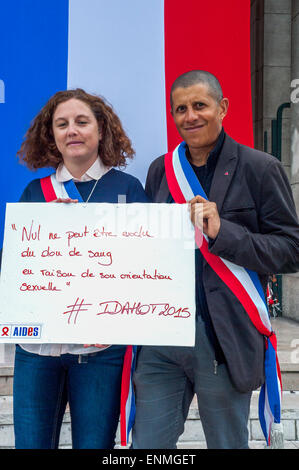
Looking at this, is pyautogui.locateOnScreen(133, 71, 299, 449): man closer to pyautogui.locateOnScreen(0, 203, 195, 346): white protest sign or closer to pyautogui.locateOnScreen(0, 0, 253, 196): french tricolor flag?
pyautogui.locateOnScreen(0, 203, 195, 346): white protest sign

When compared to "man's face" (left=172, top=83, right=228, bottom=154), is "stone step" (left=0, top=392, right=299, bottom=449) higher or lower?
lower

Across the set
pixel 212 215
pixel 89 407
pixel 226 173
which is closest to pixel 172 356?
pixel 89 407

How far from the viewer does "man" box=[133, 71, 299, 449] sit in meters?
1.54

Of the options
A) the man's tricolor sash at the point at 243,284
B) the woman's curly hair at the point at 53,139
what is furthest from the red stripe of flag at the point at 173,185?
the woman's curly hair at the point at 53,139

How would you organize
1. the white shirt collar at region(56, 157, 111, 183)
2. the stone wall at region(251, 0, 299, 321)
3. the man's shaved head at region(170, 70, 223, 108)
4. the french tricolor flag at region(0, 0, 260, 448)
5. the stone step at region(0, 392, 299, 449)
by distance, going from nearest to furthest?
the man's shaved head at region(170, 70, 223, 108)
the white shirt collar at region(56, 157, 111, 183)
the stone step at region(0, 392, 299, 449)
the french tricolor flag at region(0, 0, 260, 448)
the stone wall at region(251, 0, 299, 321)

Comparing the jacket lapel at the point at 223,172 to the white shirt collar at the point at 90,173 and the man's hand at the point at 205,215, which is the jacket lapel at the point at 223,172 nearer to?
the man's hand at the point at 205,215

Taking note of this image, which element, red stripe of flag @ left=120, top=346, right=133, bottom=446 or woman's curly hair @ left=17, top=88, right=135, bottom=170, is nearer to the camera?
red stripe of flag @ left=120, top=346, right=133, bottom=446

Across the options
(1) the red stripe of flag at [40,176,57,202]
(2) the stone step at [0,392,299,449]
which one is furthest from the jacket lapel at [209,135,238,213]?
(2) the stone step at [0,392,299,449]

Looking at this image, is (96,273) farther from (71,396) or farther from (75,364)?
(71,396)

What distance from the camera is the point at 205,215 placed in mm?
1535

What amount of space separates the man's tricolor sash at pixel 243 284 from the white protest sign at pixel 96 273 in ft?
0.24

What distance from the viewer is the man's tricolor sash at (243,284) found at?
5.19ft

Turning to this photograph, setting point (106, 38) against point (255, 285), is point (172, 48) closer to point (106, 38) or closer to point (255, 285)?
point (106, 38)

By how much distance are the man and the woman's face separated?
0.34 meters
